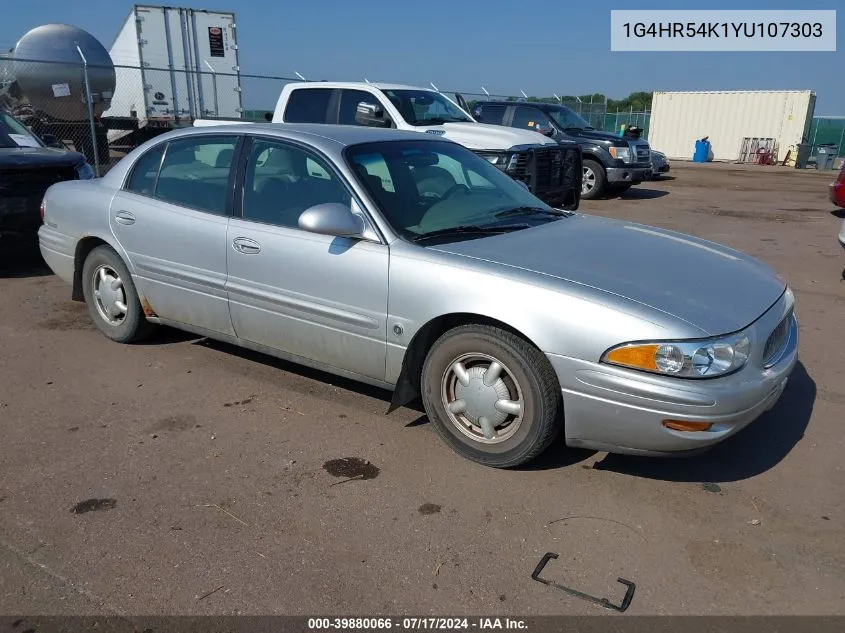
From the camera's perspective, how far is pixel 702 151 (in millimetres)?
28156

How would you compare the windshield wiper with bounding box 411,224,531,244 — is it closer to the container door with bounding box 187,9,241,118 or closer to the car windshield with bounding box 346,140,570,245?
the car windshield with bounding box 346,140,570,245

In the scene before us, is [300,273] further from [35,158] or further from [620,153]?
[620,153]

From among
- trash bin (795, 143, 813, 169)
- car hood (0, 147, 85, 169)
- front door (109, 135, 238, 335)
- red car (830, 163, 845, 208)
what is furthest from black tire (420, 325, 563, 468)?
trash bin (795, 143, 813, 169)

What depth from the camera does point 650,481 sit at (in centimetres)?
329

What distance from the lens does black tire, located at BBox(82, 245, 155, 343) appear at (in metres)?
4.79

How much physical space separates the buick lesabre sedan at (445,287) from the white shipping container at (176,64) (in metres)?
12.4

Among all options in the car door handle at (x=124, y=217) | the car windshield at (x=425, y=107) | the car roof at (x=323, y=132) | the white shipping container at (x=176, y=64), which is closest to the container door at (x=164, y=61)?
the white shipping container at (x=176, y=64)

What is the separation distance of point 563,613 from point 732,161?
29.6 metres

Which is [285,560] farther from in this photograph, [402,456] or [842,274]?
[842,274]

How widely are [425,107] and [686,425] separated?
7911 millimetres

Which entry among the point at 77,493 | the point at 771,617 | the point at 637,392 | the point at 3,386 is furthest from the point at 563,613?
the point at 3,386

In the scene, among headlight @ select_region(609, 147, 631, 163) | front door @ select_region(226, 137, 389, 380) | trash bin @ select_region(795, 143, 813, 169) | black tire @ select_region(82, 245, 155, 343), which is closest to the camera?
front door @ select_region(226, 137, 389, 380)

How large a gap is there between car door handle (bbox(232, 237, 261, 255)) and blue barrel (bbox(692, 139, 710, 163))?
91.4 feet

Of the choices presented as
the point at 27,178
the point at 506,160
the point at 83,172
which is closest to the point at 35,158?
the point at 27,178
